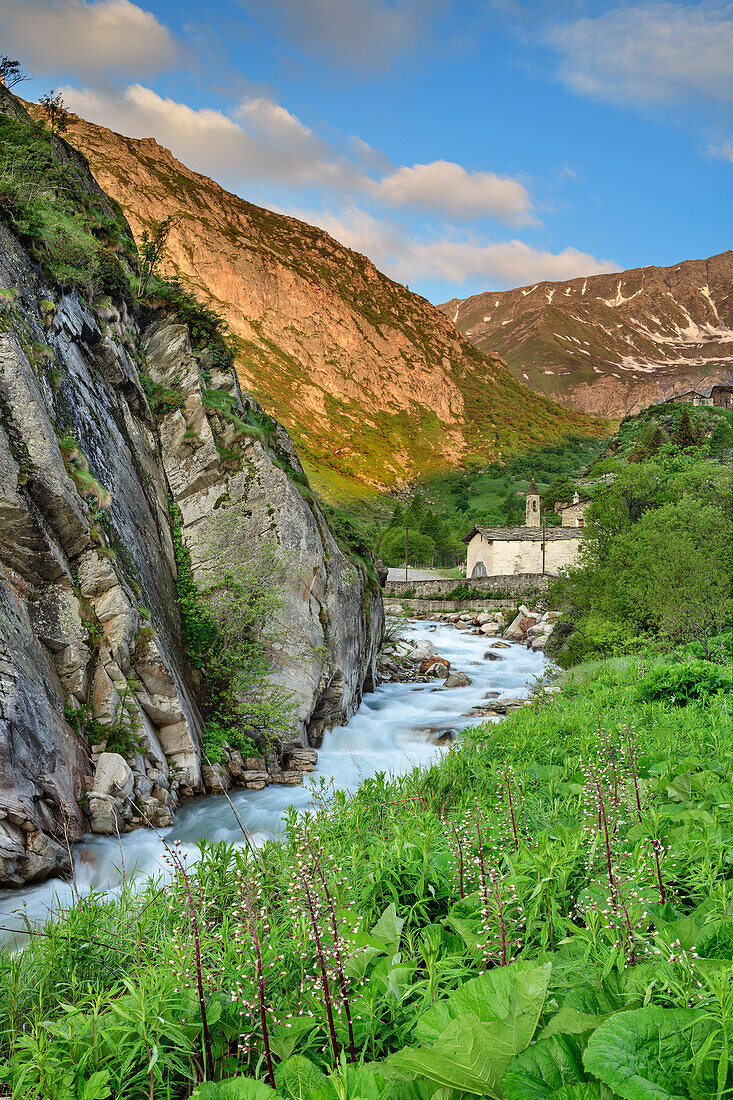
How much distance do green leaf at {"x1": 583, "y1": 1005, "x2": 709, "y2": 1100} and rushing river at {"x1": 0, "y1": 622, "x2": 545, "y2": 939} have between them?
10.8 ft

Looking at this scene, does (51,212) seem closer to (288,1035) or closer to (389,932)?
(389,932)

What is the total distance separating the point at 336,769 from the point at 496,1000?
44.5ft

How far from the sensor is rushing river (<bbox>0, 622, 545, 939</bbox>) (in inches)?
298

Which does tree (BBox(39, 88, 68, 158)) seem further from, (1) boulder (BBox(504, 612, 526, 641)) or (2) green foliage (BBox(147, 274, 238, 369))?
(1) boulder (BBox(504, 612, 526, 641))

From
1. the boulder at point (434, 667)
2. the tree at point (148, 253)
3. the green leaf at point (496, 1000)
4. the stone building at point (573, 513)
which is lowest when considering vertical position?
the boulder at point (434, 667)

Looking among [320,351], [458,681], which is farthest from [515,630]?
[320,351]

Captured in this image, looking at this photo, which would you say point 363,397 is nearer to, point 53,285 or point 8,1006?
point 53,285

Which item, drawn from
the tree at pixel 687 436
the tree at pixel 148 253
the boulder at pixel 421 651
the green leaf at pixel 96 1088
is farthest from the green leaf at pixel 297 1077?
the tree at pixel 687 436

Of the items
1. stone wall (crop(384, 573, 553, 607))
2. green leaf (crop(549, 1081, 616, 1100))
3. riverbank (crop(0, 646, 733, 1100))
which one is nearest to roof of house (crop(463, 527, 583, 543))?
stone wall (crop(384, 573, 553, 607))

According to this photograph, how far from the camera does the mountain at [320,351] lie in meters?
146

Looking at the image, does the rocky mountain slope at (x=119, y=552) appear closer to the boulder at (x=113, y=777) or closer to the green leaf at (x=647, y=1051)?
the boulder at (x=113, y=777)

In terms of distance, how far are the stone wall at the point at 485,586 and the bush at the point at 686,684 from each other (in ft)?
134

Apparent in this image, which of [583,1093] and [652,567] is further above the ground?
[652,567]

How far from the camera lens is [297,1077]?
2.02 metres
